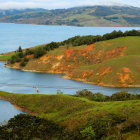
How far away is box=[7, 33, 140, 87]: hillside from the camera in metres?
110

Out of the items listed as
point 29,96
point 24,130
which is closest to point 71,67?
point 29,96

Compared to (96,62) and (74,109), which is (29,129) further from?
(96,62)

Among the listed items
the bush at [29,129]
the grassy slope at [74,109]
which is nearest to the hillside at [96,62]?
the grassy slope at [74,109]

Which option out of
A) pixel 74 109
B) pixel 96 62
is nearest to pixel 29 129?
pixel 74 109

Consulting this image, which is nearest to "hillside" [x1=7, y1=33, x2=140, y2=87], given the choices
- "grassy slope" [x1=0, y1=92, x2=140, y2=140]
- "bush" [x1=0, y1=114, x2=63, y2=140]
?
"grassy slope" [x1=0, y1=92, x2=140, y2=140]

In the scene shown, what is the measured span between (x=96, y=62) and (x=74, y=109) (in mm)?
70683

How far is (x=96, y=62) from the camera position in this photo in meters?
133

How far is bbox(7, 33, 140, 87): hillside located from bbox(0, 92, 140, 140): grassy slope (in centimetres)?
3647

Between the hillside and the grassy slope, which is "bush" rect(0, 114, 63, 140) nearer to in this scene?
the grassy slope

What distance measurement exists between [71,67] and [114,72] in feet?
88.5

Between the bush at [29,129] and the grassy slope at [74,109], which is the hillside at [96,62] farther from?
the bush at [29,129]

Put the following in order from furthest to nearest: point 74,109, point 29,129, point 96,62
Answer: point 96,62 < point 74,109 < point 29,129

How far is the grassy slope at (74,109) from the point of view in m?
52.6

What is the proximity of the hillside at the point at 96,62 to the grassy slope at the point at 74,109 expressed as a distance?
36.5m
